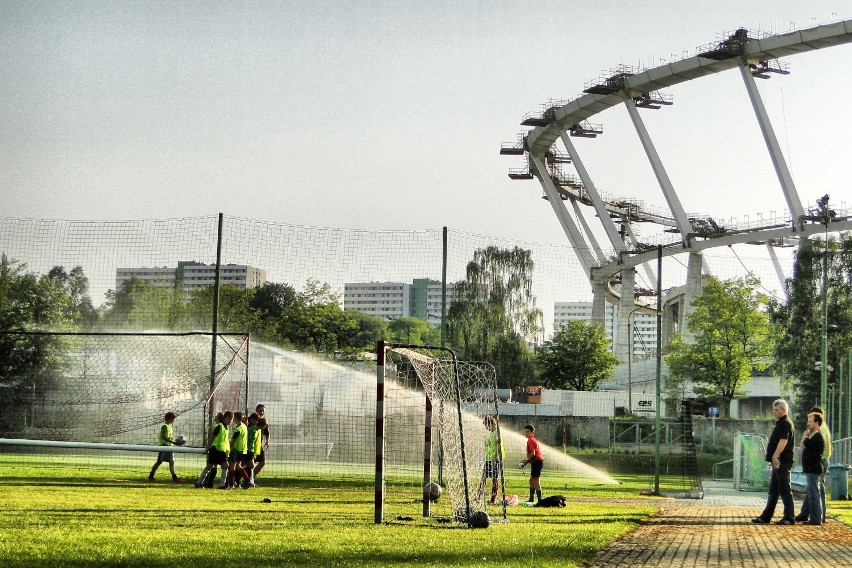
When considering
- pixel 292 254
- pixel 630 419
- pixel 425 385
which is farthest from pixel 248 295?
pixel 630 419

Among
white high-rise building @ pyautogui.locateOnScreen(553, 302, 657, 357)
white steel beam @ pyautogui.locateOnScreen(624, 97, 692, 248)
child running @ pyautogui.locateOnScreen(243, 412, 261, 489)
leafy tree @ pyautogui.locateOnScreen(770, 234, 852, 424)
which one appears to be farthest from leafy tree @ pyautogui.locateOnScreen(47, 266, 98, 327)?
white steel beam @ pyautogui.locateOnScreen(624, 97, 692, 248)

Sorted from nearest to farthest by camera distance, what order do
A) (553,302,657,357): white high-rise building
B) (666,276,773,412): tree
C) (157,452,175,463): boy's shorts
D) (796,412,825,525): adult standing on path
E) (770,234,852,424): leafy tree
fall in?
(796,412,825,525): adult standing on path < (157,452,175,463): boy's shorts < (553,302,657,357): white high-rise building < (770,234,852,424): leafy tree < (666,276,773,412): tree

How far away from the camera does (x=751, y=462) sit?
1246 inches

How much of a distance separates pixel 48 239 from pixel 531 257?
35.6 ft

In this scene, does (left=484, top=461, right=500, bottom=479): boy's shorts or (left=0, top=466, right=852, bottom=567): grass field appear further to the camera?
(left=484, top=461, right=500, bottom=479): boy's shorts

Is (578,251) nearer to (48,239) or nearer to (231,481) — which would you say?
(231,481)

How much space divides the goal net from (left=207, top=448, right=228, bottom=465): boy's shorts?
14936mm

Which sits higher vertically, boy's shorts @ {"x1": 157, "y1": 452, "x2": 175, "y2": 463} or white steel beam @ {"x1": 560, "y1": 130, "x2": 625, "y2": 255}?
white steel beam @ {"x1": 560, "y1": 130, "x2": 625, "y2": 255}

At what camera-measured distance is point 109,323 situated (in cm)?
2562

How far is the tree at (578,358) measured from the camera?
36.0 metres

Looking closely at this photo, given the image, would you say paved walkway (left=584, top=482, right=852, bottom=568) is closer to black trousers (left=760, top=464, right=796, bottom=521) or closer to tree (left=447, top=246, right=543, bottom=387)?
black trousers (left=760, top=464, right=796, bottom=521)

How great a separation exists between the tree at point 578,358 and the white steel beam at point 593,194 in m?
17.1

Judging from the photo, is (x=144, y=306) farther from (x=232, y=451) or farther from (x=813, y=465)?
(x=813, y=465)

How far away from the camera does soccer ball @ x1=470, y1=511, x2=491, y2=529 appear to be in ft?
48.8
